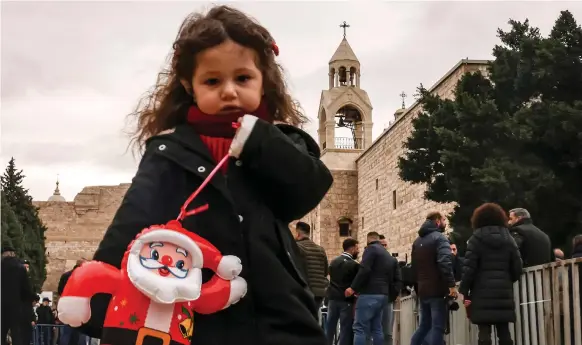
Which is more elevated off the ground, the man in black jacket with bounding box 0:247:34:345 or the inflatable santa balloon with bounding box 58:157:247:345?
the man in black jacket with bounding box 0:247:34:345

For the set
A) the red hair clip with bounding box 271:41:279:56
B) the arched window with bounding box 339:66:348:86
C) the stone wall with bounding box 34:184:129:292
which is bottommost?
the red hair clip with bounding box 271:41:279:56

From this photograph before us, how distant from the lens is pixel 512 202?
16.6m

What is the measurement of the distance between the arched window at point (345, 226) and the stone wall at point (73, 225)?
14.2 metres

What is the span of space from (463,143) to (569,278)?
13.1 m

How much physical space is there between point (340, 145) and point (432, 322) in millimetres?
31864

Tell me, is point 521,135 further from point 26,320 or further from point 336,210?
point 336,210

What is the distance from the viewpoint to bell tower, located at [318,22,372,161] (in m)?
39.1

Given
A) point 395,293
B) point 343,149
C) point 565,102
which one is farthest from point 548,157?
point 343,149

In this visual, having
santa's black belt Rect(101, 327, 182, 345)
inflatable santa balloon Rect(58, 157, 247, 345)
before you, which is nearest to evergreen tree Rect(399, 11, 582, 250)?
inflatable santa balloon Rect(58, 157, 247, 345)

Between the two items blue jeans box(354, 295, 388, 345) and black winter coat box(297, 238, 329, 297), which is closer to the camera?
black winter coat box(297, 238, 329, 297)

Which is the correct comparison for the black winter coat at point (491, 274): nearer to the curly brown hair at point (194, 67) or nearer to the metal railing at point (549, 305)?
the metal railing at point (549, 305)

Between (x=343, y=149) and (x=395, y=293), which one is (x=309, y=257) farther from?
(x=343, y=149)

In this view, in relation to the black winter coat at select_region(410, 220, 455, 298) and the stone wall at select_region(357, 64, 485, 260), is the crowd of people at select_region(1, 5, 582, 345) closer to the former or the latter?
the black winter coat at select_region(410, 220, 455, 298)

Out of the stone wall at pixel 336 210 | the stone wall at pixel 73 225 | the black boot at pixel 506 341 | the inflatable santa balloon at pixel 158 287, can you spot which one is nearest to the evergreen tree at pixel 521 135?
the black boot at pixel 506 341
